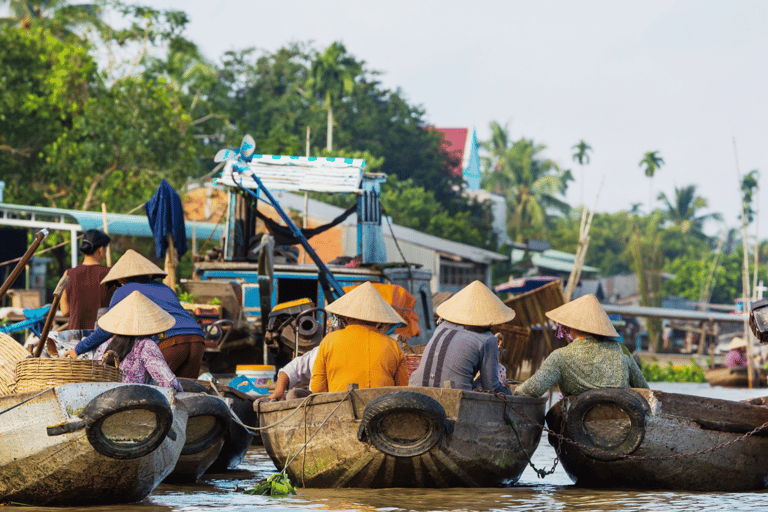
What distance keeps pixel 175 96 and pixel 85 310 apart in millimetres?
16678

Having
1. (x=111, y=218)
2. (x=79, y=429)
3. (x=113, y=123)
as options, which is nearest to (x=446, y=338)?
(x=79, y=429)

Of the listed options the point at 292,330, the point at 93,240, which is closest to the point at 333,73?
the point at 292,330

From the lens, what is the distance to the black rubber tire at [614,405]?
659 centimetres

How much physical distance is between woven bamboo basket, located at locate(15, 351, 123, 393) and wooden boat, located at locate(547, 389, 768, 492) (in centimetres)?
311

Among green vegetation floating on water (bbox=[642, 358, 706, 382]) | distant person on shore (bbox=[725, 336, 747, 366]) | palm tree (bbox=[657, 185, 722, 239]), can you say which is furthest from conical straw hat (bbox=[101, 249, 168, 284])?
palm tree (bbox=[657, 185, 722, 239])

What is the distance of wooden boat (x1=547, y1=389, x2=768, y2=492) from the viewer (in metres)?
6.65

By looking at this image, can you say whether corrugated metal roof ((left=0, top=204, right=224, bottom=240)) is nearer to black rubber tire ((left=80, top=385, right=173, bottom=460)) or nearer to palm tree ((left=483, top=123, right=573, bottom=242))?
black rubber tire ((left=80, top=385, right=173, bottom=460))

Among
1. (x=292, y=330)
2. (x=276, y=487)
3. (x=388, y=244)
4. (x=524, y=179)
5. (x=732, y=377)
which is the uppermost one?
(x=524, y=179)

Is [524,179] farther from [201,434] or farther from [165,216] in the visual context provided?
[201,434]

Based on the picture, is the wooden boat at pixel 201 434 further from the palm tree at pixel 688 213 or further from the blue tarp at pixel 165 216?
the palm tree at pixel 688 213

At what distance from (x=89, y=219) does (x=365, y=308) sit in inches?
452

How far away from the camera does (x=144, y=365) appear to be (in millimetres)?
6305

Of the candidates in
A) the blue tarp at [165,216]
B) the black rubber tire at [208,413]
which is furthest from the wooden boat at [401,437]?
the blue tarp at [165,216]

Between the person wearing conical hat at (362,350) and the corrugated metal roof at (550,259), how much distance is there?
31.6 metres
